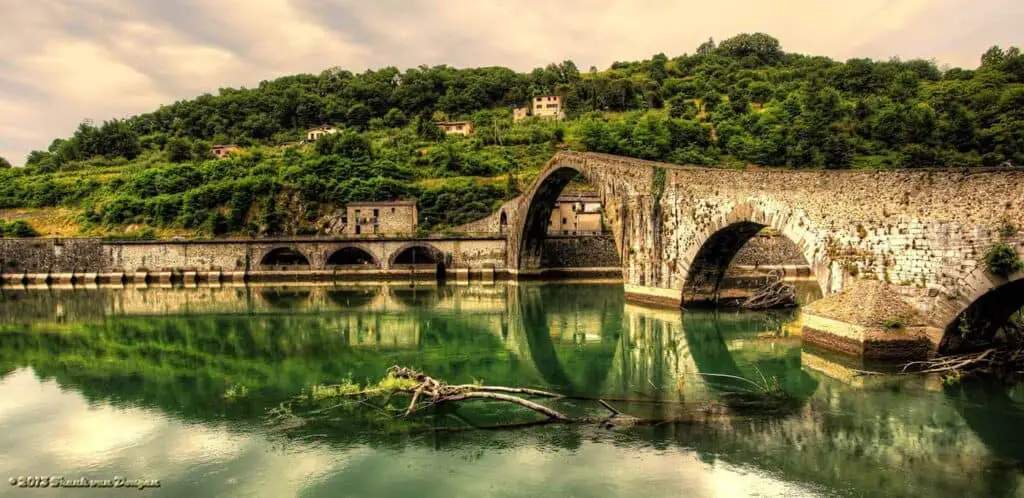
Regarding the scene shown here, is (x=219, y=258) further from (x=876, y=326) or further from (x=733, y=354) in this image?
(x=876, y=326)

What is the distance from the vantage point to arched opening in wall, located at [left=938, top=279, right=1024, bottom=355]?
49.2ft

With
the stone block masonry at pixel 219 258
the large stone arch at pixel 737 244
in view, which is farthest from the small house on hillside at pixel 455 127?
the large stone arch at pixel 737 244

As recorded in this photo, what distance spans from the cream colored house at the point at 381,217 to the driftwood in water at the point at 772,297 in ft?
105

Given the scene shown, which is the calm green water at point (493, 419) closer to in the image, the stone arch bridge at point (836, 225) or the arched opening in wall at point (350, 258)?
the stone arch bridge at point (836, 225)

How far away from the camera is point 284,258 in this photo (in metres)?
50.6

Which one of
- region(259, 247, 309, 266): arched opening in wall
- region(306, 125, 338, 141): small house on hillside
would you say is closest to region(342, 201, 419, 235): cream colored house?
region(259, 247, 309, 266): arched opening in wall

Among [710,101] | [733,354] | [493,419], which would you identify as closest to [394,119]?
[710,101]

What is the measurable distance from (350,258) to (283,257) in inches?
215

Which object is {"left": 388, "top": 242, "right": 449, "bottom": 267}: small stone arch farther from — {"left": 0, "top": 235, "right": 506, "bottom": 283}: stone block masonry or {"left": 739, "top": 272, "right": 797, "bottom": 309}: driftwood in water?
{"left": 739, "top": 272, "right": 797, "bottom": 309}: driftwood in water

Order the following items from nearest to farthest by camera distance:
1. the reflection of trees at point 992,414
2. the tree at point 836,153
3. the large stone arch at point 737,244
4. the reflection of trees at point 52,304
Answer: the reflection of trees at point 992,414 < the large stone arch at point 737,244 < the reflection of trees at point 52,304 < the tree at point 836,153

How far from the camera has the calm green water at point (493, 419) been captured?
9492 mm

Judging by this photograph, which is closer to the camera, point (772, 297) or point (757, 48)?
point (772, 297)

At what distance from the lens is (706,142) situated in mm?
75062

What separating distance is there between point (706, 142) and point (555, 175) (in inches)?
1574
